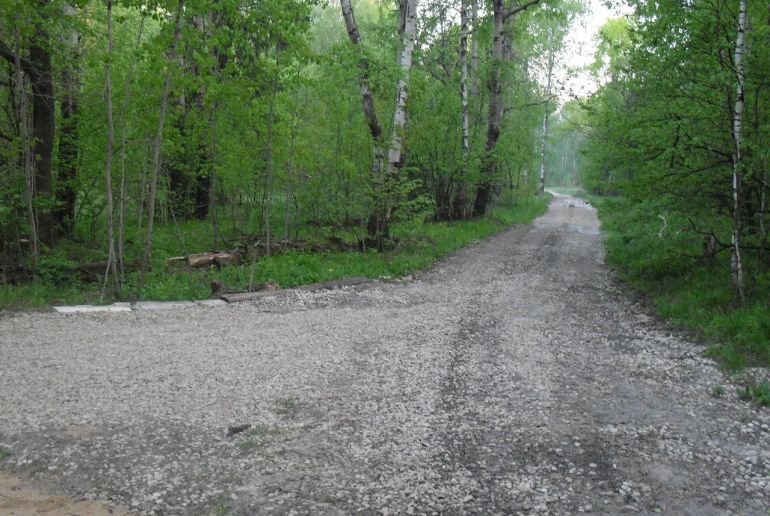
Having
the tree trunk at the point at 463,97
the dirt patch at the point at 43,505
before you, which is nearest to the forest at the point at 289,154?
the tree trunk at the point at 463,97

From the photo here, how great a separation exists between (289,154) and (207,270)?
9.73ft

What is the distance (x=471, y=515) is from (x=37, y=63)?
11308mm

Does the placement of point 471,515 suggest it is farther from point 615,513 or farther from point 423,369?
point 423,369

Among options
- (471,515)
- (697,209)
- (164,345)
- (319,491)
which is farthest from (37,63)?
(697,209)

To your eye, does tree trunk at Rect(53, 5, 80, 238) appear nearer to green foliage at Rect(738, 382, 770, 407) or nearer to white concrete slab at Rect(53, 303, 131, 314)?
white concrete slab at Rect(53, 303, 131, 314)

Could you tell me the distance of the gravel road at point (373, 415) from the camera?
3.78m

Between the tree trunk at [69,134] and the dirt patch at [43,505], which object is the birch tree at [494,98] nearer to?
the tree trunk at [69,134]

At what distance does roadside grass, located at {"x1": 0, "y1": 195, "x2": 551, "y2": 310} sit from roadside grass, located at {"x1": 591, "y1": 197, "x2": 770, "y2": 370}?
174 inches

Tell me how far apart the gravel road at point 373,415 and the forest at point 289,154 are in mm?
1568

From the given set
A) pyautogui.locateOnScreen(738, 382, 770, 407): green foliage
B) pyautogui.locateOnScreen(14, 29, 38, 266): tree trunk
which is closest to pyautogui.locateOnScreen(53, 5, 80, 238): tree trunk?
pyautogui.locateOnScreen(14, 29, 38, 266): tree trunk

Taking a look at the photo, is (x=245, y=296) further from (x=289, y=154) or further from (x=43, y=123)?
(x=43, y=123)

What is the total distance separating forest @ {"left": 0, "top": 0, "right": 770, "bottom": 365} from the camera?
8398mm

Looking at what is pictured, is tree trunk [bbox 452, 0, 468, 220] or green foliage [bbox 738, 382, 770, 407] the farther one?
tree trunk [bbox 452, 0, 468, 220]

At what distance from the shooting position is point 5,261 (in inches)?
387
